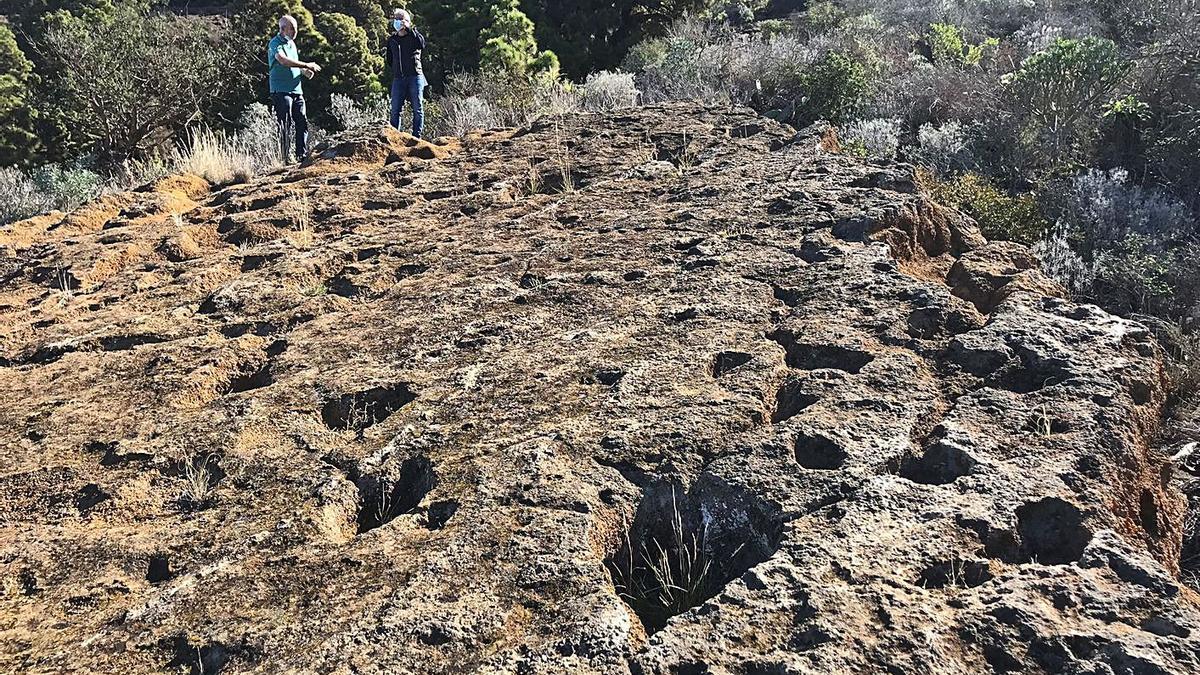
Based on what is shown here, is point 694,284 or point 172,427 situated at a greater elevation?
point 694,284

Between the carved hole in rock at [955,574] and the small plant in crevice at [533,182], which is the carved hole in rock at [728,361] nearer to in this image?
the carved hole in rock at [955,574]

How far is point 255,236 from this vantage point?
200 inches

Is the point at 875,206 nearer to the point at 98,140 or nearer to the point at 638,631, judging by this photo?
the point at 638,631

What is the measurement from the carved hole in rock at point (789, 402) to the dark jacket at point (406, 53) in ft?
21.6

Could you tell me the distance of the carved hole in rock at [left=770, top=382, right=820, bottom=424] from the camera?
290cm

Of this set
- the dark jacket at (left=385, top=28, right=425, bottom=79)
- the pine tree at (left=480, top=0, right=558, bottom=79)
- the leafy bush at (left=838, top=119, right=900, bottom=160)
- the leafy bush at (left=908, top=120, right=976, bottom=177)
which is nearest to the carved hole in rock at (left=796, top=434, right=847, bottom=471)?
the leafy bush at (left=908, top=120, right=976, bottom=177)

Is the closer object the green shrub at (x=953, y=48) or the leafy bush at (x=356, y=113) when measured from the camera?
the leafy bush at (x=356, y=113)

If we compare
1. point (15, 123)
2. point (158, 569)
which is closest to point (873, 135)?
point (158, 569)

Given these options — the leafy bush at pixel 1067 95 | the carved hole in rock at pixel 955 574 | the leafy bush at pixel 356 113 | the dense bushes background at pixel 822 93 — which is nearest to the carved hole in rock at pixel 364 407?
the carved hole in rock at pixel 955 574

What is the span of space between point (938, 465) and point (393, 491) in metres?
1.72

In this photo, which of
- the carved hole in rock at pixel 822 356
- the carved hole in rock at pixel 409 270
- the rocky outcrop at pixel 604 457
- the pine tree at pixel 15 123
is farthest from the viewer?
the pine tree at pixel 15 123

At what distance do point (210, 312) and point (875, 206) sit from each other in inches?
131

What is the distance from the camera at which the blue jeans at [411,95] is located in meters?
8.27

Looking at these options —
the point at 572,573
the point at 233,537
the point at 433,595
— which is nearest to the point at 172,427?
the point at 233,537
